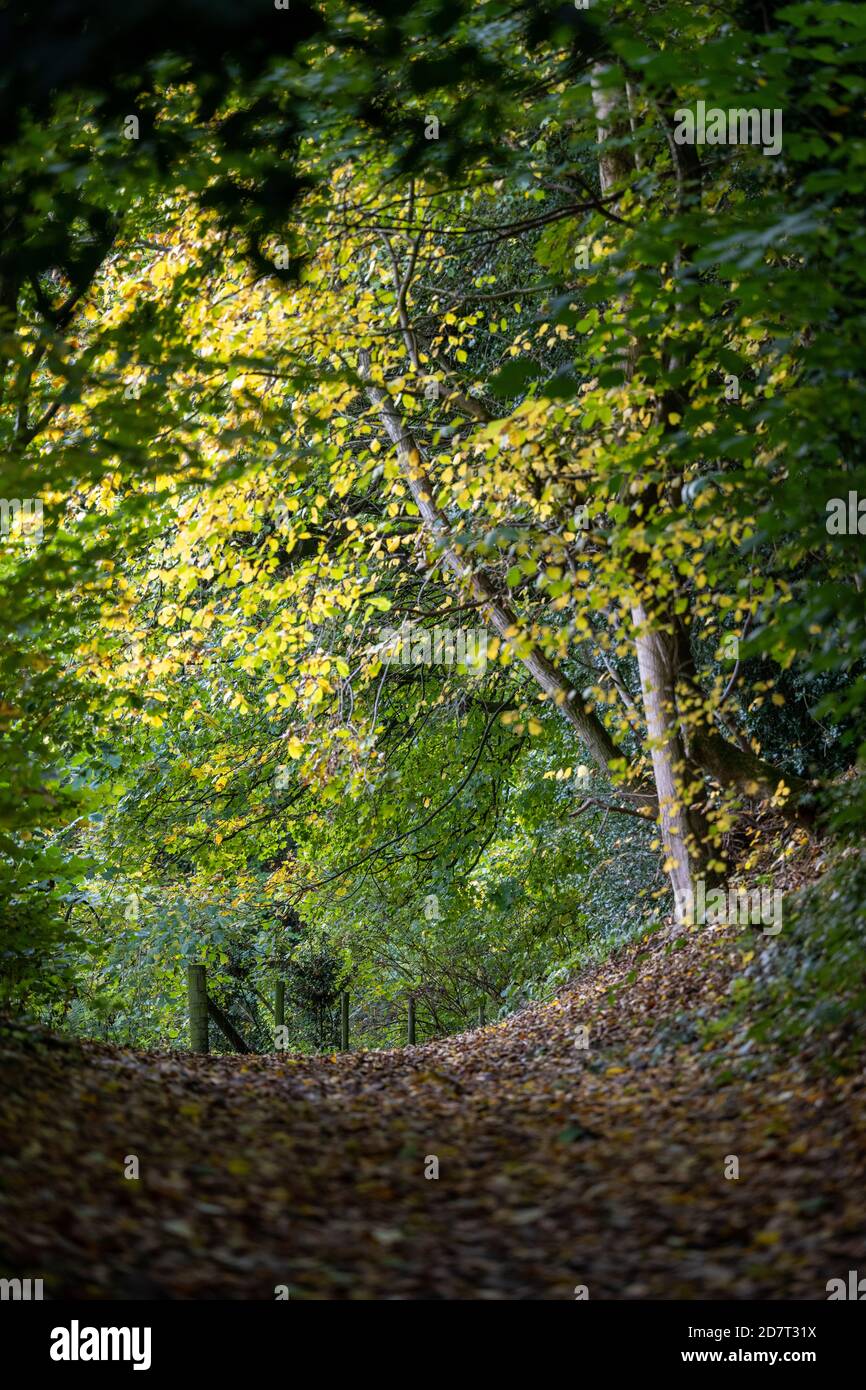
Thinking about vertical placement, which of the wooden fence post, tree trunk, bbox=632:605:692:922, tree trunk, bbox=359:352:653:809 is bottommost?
the wooden fence post

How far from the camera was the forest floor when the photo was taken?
397 cm

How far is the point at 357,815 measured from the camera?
50.0ft

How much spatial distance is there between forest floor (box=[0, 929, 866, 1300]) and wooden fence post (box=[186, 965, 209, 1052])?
432 cm

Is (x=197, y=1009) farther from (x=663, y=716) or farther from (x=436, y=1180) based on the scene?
(x=436, y=1180)

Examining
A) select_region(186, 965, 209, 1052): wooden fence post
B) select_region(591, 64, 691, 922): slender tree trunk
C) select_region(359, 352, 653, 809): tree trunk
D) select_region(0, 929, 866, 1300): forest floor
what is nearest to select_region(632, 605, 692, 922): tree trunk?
select_region(591, 64, 691, 922): slender tree trunk

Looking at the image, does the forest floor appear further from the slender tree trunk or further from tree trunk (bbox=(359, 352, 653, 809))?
tree trunk (bbox=(359, 352, 653, 809))

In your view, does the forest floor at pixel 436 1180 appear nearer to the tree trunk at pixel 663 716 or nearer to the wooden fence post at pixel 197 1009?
the tree trunk at pixel 663 716

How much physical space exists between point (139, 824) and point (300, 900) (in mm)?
2093

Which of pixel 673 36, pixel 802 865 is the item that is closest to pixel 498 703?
pixel 802 865

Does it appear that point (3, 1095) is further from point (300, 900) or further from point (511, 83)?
point (300, 900)

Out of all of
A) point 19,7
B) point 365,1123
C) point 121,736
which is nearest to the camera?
point 19,7

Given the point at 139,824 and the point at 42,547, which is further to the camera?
the point at 139,824

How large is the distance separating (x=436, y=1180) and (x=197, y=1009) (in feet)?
23.9

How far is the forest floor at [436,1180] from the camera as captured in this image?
3.97 m
